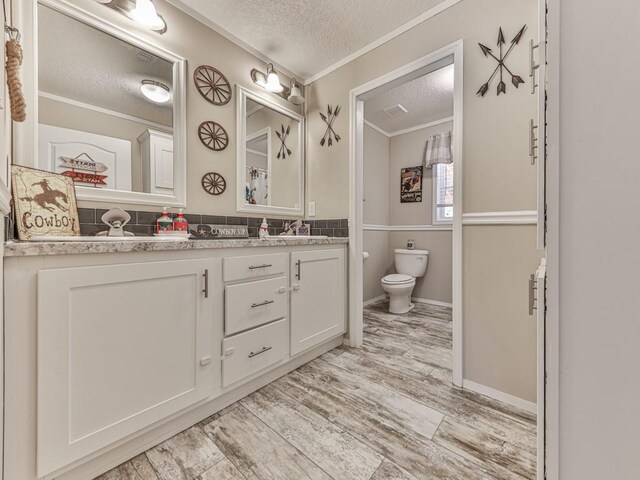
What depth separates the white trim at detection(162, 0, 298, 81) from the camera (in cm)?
171

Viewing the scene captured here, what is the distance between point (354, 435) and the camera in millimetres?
1200

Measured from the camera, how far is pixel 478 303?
5.12 feet

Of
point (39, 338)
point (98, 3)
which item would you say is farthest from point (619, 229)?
point (98, 3)

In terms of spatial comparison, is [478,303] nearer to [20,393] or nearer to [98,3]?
[20,393]

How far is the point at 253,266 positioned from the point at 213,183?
783 millimetres

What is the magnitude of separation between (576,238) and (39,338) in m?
1.43

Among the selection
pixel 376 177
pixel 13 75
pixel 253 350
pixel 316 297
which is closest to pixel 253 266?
pixel 253 350

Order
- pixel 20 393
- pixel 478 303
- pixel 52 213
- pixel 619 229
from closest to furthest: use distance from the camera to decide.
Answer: pixel 619 229 → pixel 20 393 → pixel 52 213 → pixel 478 303

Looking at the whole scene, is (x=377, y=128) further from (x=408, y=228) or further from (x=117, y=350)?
(x=117, y=350)

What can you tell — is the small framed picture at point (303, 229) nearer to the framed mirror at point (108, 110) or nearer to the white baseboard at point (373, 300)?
the framed mirror at point (108, 110)

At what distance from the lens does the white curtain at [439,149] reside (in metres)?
3.28

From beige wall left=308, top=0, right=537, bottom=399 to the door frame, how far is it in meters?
0.04

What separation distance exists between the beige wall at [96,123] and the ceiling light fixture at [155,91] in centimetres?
18

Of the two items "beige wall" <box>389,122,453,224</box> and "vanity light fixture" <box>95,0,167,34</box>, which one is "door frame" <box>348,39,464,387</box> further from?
"beige wall" <box>389,122,453,224</box>
